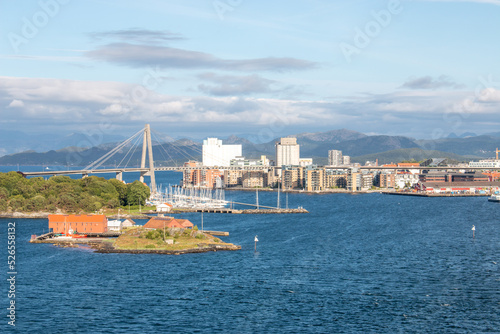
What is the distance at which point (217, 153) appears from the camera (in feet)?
444

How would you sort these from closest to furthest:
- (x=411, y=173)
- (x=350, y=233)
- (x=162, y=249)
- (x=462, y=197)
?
(x=162, y=249), (x=350, y=233), (x=462, y=197), (x=411, y=173)

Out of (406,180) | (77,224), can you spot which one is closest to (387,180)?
(406,180)

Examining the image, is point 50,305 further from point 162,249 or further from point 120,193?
point 120,193

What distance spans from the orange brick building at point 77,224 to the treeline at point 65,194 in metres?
10.5

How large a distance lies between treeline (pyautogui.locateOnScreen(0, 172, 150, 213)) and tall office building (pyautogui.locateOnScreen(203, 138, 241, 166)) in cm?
7196

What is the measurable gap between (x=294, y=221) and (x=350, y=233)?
8.16 m

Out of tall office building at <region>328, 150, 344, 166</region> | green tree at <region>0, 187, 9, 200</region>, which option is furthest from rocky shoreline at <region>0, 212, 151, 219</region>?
tall office building at <region>328, 150, 344, 166</region>

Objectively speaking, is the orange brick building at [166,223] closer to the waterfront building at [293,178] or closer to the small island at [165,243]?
the small island at [165,243]

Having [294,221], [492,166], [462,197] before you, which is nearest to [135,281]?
[294,221]

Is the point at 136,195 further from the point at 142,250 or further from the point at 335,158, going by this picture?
the point at 335,158

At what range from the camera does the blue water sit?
19.6 metres

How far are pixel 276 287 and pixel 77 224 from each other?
18.7m

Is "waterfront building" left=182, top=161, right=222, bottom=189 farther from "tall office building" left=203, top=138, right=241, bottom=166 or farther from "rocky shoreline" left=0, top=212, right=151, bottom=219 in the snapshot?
"rocky shoreline" left=0, top=212, right=151, bottom=219

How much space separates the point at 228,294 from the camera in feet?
75.6
